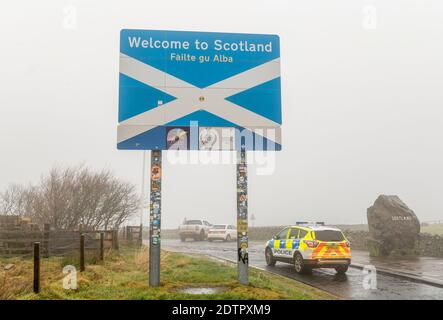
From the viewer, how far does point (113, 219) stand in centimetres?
2464

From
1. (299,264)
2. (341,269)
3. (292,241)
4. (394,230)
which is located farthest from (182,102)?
(394,230)

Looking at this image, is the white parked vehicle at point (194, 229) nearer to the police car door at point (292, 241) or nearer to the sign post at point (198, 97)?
the police car door at point (292, 241)

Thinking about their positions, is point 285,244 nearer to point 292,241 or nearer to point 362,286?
point 292,241

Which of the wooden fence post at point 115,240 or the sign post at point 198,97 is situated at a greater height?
the sign post at point 198,97

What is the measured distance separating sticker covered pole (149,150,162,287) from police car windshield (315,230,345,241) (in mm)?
6072

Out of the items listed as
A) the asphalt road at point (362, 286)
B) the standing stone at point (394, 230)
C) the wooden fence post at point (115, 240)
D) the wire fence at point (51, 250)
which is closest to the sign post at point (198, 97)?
the asphalt road at point (362, 286)

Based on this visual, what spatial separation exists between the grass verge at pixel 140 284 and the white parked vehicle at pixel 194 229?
19.7m

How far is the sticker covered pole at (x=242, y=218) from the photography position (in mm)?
9414

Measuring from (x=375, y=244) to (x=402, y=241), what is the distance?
132cm

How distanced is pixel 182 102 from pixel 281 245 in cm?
777

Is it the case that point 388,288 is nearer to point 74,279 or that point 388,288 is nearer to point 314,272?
point 314,272

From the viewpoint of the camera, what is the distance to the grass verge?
8398mm

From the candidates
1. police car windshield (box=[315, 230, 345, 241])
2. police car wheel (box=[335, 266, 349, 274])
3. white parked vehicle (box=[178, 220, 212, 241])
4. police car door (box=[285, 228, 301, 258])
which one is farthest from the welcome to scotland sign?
white parked vehicle (box=[178, 220, 212, 241])
